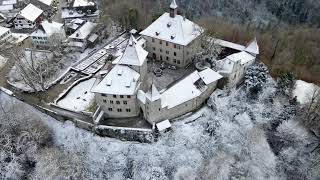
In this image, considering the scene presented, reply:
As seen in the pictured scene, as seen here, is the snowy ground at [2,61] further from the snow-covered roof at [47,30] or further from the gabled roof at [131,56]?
the gabled roof at [131,56]

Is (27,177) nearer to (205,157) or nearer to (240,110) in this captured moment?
(205,157)

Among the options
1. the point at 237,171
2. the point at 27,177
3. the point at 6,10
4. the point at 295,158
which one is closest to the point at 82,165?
the point at 27,177

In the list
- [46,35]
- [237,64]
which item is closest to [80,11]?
[46,35]

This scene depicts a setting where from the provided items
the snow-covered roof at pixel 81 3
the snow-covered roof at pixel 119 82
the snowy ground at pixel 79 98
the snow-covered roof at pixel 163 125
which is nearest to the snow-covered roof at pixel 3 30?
the snow-covered roof at pixel 81 3

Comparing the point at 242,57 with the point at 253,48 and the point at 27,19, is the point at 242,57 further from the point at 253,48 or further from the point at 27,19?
the point at 27,19

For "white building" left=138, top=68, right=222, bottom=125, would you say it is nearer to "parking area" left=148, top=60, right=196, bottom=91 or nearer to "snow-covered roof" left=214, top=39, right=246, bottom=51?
"parking area" left=148, top=60, right=196, bottom=91

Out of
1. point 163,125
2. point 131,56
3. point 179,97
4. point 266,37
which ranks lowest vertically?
point 163,125
